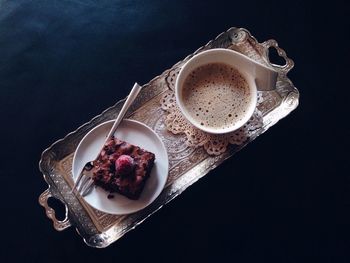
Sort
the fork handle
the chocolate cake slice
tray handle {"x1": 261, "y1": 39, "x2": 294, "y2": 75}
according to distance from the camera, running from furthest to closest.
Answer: tray handle {"x1": 261, "y1": 39, "x2": 294, "y2": 75}, the fork handle, the chocolate cake slice

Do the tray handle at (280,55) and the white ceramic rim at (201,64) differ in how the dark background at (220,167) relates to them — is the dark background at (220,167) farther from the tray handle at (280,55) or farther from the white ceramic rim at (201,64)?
the white ceramic rim at (201,64)

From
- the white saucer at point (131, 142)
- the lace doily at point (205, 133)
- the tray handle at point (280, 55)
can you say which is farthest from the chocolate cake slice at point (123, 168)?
the tray handle at point (280, 55)

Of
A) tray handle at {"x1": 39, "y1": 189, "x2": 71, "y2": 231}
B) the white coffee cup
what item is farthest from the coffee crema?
tray handle at {"x1": 39, "y1": 189, "x2": 71, "y2": 231}

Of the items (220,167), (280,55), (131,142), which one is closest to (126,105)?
(131,142)

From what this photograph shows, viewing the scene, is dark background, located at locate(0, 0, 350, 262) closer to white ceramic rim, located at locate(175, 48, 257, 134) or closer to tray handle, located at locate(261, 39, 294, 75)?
tray handle, located at locate(261, 39, 294, 75)
